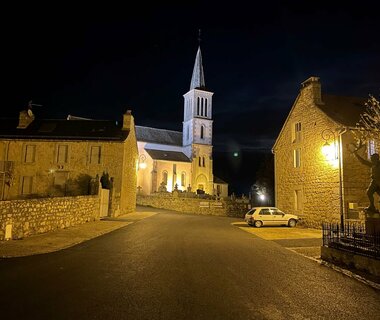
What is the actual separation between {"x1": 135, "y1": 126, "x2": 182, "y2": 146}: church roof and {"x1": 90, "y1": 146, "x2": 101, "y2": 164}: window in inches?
1433

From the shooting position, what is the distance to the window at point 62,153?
2822cm

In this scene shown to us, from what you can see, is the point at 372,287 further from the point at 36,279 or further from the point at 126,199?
the point at 126,199

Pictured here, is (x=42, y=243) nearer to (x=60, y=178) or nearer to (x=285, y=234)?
(x=285, y=234)

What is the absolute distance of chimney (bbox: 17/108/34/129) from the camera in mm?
32062

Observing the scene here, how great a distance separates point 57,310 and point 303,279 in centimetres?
552

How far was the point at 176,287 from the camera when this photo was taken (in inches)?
260

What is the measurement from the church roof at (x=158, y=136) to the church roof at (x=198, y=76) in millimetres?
11568

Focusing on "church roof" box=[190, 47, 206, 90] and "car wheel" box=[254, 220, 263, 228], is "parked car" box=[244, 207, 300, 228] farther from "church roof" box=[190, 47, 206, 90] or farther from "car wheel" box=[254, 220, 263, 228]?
"church roof" box=[190, 47, 206, 90]

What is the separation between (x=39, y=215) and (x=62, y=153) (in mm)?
15425

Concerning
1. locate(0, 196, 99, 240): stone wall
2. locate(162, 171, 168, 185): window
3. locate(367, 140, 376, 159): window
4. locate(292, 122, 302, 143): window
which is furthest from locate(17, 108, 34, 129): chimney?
locate(367, 140, 376, 159): window

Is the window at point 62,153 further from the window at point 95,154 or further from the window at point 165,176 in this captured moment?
the window at point 165,176

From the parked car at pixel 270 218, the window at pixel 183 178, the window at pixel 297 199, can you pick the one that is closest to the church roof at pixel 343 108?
the window at pixel 297 199

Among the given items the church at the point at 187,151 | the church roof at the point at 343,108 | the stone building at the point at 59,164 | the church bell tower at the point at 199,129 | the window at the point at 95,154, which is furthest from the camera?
the church bell tower at the point at 199,129

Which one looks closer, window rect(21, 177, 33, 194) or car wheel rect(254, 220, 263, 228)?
car wheel rect(254, 220, 263, 228)
